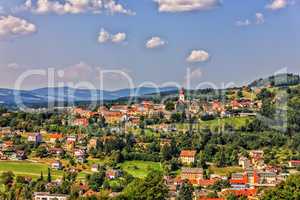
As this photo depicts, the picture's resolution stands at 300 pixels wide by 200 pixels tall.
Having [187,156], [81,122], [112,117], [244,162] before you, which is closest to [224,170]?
[244,162]

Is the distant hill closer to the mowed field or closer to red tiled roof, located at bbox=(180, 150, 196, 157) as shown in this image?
red tiled roof, located at bbox=(180, 150, 196, 157)

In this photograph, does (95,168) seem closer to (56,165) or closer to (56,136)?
(56,165)

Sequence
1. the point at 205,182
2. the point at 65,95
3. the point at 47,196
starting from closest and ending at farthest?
1. the point at 47,196
2. the point at 205,182
3. the point at 65,95

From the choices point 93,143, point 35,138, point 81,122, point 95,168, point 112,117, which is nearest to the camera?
point 95,168

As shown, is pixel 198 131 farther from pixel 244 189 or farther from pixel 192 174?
pixel 244 189

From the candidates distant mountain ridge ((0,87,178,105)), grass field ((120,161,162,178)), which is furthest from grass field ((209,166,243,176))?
distant mountain ridge ((0,87,178,105))

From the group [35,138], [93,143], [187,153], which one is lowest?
[187,153]

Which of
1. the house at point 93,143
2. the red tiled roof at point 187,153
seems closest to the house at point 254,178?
the red tiled roof at point 187,153
